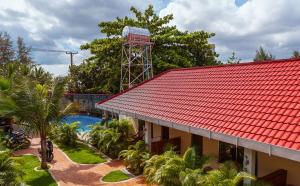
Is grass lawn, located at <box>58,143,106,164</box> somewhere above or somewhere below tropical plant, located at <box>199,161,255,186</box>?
below

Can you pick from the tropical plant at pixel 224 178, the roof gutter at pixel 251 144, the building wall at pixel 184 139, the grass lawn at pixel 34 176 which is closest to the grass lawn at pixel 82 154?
the grass lawn at pixel 34 176

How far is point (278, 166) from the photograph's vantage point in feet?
32.8

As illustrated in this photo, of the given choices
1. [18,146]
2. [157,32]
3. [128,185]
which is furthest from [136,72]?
[128,185]

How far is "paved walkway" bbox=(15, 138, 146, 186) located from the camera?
1309cm

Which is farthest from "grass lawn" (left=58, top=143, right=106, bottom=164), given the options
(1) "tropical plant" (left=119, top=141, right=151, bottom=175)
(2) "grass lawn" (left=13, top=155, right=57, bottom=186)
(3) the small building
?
(3) the small building

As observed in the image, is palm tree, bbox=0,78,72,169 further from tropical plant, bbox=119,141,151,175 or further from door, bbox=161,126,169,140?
door, bbox=161,126,169,140

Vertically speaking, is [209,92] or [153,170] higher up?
[209,92]

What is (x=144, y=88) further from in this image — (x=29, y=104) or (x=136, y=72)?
(x=136, y=72)

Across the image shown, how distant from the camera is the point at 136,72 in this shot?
34.8m

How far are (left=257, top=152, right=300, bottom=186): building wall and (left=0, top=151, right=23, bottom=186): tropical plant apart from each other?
337 inches

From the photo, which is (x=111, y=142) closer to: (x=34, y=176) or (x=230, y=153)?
(x=34, y=176)

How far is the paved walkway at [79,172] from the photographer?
13.1 metres

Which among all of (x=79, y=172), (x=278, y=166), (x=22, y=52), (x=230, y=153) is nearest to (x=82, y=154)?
(x=79, y=172)

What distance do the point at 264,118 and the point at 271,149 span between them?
1.54m
